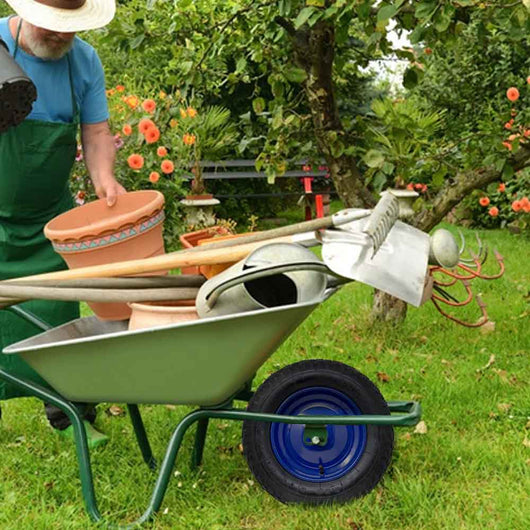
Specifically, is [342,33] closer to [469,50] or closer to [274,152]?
[274,152]

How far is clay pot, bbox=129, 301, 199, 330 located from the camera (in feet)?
6.57

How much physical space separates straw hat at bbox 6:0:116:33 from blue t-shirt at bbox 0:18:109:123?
0.82 ft

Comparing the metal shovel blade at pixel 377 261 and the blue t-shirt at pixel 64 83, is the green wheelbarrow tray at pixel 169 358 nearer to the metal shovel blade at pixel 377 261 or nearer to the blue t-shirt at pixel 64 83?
the metal shovel blade at pixel 377 261

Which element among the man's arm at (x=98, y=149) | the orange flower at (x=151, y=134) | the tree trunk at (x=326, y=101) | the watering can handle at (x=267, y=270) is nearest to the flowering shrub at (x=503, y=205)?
Answer: the tree trunk at (x=326, y=101)

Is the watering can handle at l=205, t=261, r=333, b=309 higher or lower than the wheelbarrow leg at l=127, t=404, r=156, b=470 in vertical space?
higher

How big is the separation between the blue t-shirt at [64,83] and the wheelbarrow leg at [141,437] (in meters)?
0.99

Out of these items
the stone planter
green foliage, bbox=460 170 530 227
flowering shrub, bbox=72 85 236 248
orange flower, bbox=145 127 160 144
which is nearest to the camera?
orange flower, bbox=145 127 160 144

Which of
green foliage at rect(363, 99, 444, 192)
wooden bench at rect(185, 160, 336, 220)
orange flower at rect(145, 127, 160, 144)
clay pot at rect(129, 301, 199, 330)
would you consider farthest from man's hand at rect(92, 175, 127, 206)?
wooden bench at rect(185, 160, 336, 220)

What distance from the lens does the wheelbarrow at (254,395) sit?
1895 mm

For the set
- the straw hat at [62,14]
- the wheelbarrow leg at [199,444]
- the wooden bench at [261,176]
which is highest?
the straw hat at [62,14]

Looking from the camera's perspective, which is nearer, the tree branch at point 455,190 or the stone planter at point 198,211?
the tree branch at point 455,190

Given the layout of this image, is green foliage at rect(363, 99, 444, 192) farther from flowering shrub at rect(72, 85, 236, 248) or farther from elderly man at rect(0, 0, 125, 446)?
flowering shrub at rect(72, 85, 236, 248)

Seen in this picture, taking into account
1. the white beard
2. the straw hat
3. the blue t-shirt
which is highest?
the straw hat

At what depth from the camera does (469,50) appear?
7.64 meters
